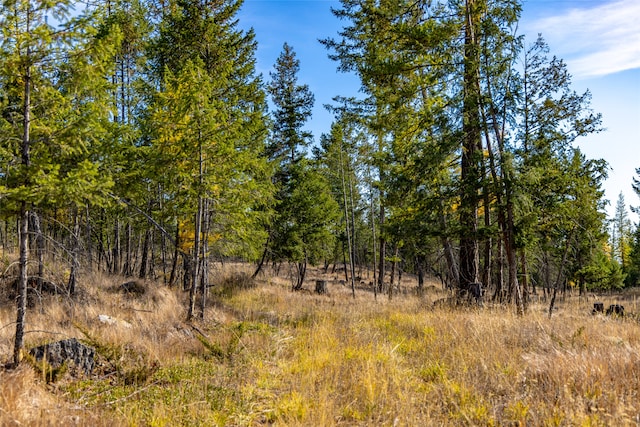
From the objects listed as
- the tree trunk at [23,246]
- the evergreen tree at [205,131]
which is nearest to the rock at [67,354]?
the tree trunk at [23,246]

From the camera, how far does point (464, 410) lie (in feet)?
12.0

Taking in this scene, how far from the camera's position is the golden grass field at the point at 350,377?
352cm

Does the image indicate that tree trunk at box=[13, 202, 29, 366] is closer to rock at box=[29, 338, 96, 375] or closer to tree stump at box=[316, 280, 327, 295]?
rock at box=[29, 338, 96, 375]

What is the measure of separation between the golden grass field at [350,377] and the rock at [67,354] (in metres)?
0.26

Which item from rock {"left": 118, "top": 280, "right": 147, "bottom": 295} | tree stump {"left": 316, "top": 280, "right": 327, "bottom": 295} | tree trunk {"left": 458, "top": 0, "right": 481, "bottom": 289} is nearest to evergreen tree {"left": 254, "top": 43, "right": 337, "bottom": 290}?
tree stump {"left": 316, "top": 280, "right": 327, "bottom": 295}

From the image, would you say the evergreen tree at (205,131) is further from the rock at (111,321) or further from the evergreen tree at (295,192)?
the evergreen tree at (295,192)

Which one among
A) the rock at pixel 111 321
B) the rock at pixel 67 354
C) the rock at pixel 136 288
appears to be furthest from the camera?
the rock at pixel 136 288

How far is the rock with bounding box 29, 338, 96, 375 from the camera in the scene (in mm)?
4922

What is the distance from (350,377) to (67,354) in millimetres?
4059

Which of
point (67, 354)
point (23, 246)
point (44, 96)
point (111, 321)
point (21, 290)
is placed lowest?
point (111, 321)

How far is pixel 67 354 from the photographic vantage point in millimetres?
5082

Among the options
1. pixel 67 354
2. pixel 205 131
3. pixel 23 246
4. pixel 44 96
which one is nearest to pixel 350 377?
pixel 67 354

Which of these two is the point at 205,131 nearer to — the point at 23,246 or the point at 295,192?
the point at 23,246

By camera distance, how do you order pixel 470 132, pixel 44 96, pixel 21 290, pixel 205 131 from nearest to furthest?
pixel 21 290 < pixel 44 96 < pixel 470 132 < pixel 205 131
